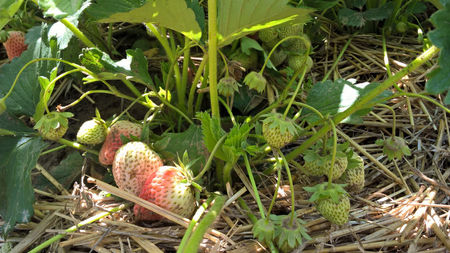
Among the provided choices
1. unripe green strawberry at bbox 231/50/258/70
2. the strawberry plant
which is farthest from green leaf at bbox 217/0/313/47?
unripe green strawberry at bbox 231/50/258/70

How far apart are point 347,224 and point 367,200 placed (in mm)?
132

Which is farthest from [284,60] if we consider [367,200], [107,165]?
[107,165]

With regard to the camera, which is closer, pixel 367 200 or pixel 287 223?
pixel 287 223

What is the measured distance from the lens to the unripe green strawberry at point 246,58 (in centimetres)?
136

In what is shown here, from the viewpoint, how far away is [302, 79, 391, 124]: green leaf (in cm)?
113

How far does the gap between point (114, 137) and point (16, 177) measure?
0.27 meters

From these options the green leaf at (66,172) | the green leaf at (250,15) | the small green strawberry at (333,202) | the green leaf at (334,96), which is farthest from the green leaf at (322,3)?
the green leaf at (66,172)

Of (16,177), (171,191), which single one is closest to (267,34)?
(171,191)

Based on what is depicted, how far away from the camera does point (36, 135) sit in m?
1.16

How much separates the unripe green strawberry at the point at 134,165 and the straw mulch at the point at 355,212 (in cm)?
7

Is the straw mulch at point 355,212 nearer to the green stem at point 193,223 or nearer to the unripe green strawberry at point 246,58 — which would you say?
the green stem at point 193,223

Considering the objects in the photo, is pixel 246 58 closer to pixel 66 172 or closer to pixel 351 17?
pixel 351 17

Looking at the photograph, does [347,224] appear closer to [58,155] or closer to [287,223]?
[287,223]

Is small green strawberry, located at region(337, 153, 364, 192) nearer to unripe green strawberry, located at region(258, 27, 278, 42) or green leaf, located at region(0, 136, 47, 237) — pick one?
unripe green strawberry, located at region(258, 27, 278, 42)
